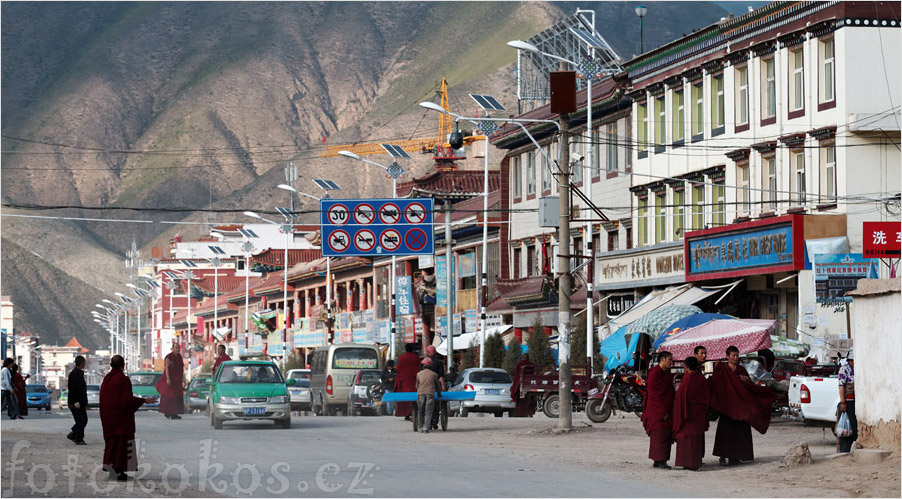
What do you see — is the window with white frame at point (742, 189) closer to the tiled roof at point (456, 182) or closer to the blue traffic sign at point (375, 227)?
the blue traffic sign at point (375, 227)

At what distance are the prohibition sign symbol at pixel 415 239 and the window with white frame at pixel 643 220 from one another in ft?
24.1

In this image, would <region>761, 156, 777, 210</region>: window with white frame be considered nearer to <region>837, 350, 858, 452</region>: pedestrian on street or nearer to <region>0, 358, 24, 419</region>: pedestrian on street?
<region>0, 358, 24, 419</region>: pedestrian on street

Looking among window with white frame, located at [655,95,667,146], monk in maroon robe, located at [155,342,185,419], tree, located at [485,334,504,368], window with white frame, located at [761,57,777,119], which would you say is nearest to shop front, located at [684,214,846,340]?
window with white frame, located at [761,57,777,119]

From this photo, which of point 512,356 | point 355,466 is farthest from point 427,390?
point 512,356

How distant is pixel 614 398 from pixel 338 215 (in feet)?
46.8

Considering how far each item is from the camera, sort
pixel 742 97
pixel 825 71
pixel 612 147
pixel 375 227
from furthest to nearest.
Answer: pixel 612 147 < pixel 375 227 < pixel 742 97 < pixel 825 71

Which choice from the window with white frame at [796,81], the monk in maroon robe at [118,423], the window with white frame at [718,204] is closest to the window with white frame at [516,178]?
the window with white frame at [718,204]

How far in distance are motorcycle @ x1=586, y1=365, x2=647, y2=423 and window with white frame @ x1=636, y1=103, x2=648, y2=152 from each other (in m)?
15.2

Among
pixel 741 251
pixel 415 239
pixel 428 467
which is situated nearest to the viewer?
pixel 428 467

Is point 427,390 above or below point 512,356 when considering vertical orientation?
below

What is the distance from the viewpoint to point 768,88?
140ft

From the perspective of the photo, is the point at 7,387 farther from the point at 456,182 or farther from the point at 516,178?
the point at 456,182

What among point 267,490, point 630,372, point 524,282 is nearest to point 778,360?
point 630,372

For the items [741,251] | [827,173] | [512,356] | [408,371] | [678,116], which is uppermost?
[678,116]
